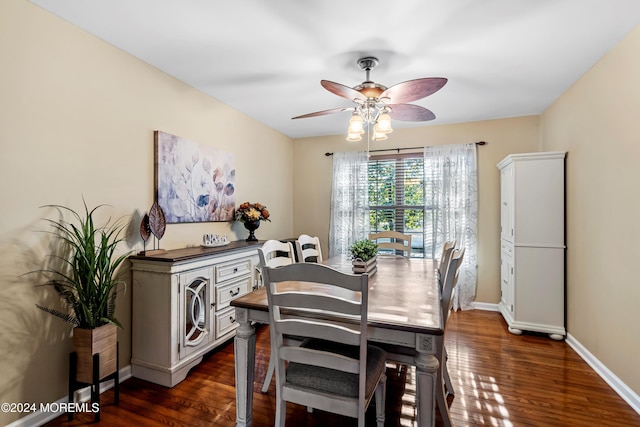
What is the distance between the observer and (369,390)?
1.41 m

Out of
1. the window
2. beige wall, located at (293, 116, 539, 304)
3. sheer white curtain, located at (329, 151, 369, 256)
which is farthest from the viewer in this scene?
sheer white curtain, located at (329, 151, 369, 256)

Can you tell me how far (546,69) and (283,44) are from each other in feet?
7.27

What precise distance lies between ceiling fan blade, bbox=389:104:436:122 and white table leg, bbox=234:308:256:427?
1.88 m

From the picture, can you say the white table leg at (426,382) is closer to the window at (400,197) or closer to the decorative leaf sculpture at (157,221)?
the decorative leaf sculpture at (157,221)

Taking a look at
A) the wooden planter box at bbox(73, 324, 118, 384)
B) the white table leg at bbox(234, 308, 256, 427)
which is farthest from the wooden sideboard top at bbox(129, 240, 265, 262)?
the white table leg at bbox(234, 308, 256, 427)

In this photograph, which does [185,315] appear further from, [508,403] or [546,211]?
[546,211]

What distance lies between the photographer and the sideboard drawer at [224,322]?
2.66m

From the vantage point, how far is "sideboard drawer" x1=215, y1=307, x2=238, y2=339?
266 centimetres

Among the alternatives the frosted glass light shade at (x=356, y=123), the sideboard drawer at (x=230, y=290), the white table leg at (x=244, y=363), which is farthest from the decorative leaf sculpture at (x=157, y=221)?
the frosted glass light shade at (x=356, y=123)

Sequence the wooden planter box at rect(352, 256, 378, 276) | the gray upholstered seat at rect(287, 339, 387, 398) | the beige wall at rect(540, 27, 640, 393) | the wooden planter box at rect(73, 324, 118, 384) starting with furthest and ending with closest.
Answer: the wooden planter box at rect(352, 256, 378, 276) → the beige wall at rect(540, 27, 640, 393) → the wooden planter box at rect(73, 324, 118, 384) → the gray upholstered seat at rect(287, 339, 387, 398)

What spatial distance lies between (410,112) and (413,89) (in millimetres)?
533

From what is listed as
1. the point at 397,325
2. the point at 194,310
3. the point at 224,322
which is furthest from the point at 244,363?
the point at 224,322

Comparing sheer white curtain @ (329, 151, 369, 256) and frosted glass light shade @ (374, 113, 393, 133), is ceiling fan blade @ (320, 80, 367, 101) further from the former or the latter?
sheer white curtain @ (329, 151, 369, 256)

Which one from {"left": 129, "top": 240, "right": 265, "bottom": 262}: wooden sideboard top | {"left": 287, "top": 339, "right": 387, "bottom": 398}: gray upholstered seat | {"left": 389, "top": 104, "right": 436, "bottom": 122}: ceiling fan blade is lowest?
{"left": 287, "top": 339, "right": 387, "bottom": 398}: gray upholstered seat
